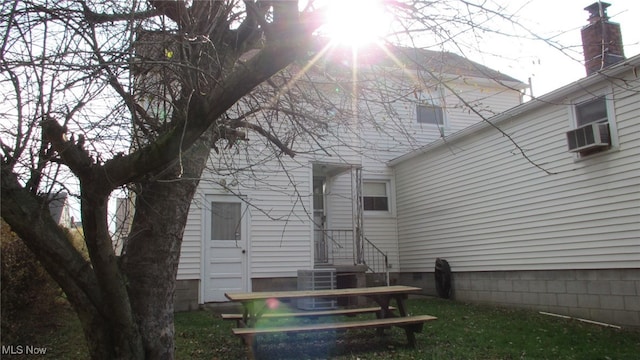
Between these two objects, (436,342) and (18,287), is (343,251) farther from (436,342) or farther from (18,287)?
(18,287)

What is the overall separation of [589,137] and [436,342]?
431 centimetres

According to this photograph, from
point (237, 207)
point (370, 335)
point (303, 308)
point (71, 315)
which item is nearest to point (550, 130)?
point (370, 335)

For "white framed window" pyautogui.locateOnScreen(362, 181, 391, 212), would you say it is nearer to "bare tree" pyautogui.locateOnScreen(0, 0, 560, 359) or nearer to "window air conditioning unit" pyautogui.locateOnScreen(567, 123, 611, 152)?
"window air conditioning unit" pyautogui.locateOnScreen(567, 123, 611, 152)

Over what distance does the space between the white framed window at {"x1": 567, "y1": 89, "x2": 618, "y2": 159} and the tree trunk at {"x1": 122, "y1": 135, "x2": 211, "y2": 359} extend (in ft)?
21.5

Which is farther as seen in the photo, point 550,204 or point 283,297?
point 550,204

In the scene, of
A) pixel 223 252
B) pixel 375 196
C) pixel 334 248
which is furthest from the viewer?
pixel 375 196

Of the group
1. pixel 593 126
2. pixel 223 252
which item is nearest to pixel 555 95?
pixel 593 126

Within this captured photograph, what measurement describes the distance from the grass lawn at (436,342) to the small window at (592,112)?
11.3 ft

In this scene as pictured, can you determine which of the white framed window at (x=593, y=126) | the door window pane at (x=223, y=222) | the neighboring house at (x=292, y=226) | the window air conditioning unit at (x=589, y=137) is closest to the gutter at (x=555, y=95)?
the white framed window at (x=593, y=126)

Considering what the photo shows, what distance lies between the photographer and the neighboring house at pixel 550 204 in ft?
25.1

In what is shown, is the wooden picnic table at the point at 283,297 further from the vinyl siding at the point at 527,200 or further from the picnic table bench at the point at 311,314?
the vinyl siding at the point at 527,200

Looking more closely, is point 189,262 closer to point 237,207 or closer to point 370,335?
point 237,207

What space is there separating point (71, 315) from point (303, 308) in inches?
183

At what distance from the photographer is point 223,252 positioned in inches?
458
